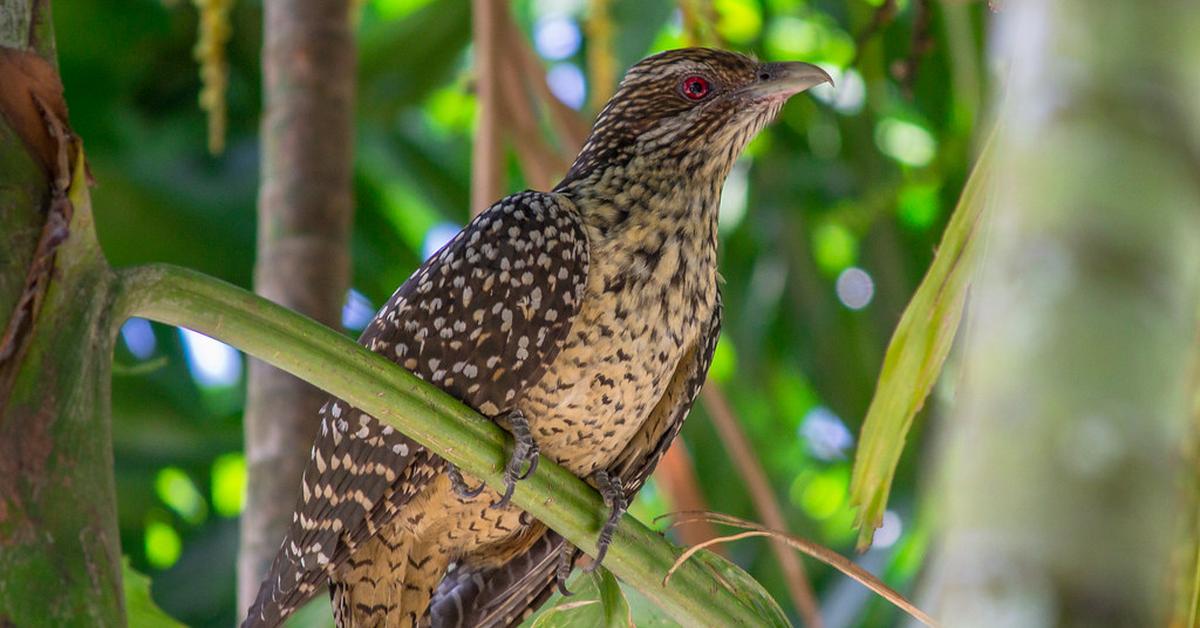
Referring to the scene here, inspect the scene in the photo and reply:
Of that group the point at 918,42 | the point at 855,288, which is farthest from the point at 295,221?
the point at 855,288

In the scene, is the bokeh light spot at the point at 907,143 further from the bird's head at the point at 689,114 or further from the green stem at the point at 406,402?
the green stem at the point at 406,402

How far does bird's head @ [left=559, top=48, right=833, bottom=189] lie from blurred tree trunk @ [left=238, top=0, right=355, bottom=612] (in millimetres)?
580

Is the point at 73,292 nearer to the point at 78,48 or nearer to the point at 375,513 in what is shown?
the point at 375,513

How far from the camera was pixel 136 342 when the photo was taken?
17.0 ft

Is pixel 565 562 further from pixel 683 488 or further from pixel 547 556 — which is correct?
pixel 683 488

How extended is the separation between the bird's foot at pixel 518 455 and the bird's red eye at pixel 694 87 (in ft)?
3.21

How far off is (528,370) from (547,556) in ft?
1.80

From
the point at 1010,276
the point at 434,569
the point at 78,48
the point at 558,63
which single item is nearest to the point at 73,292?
the point at 1010,276

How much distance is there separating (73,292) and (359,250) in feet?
12.7

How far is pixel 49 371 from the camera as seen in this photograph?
1403mm

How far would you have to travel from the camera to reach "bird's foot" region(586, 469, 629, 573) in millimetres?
2006

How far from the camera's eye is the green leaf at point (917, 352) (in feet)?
6.32

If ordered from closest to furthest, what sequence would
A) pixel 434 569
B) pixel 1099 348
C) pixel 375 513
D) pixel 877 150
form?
pixel 1099 348
pixel 375 513
pixel 434 569
pixel 877 150

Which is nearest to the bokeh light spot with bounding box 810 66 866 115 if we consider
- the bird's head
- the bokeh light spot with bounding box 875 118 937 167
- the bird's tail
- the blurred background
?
the blurred background
